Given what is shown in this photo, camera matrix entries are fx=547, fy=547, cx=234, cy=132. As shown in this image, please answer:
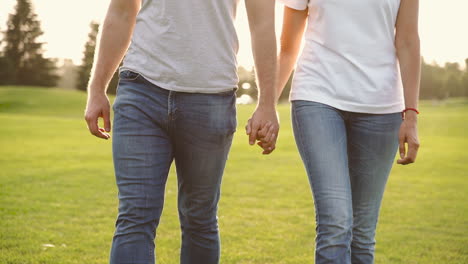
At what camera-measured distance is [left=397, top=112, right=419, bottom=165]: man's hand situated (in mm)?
2689

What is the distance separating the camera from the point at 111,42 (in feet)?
8.39

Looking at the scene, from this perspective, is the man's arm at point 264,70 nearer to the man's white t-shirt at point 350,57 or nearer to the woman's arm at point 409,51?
the man's white t-shirt at point 350,57

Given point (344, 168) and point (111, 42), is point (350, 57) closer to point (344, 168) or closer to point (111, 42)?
point (344, 168)

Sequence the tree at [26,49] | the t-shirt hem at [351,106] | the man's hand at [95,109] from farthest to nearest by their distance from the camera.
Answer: the tree at [26,49]
the t-shirt hem at [351,106]
the man's hand at [95,109]

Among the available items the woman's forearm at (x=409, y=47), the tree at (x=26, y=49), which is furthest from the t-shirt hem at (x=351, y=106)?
the tree at (x=26, y=49)

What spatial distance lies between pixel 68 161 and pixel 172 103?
10.2m

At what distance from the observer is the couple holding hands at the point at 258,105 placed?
2379 mm

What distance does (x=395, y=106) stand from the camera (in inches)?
109

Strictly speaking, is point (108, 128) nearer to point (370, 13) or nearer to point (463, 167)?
point (370, 13)

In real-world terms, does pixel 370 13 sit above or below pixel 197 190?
above

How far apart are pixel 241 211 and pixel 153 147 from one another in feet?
14.7

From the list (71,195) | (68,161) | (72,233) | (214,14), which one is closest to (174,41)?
(214,14)

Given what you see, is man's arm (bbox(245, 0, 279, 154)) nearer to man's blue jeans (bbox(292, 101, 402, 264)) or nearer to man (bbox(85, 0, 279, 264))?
man (bbox(85, 0, 279, 264))

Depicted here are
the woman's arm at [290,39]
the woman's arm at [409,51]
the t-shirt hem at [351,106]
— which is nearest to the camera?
the t-shirt hem at [351,106]
